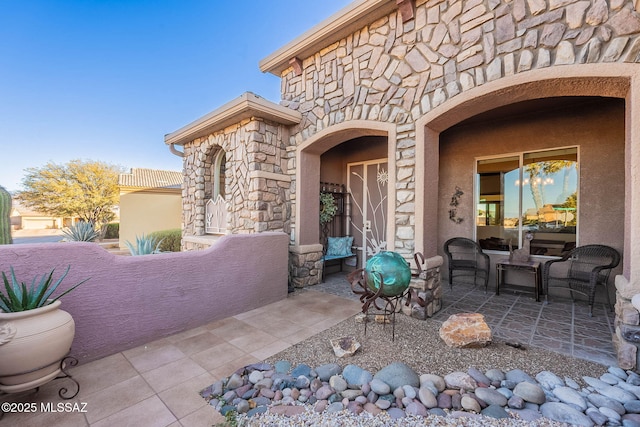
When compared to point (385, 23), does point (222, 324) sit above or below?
below

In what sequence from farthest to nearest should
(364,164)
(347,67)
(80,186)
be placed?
1. (80,186)
2. (364,164)
3. (347,67)

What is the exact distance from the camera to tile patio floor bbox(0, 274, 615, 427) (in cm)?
191

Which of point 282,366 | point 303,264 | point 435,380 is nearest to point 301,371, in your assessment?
point 282,366

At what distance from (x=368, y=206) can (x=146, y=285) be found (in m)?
4.80

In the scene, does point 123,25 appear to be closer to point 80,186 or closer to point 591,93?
point 80,186

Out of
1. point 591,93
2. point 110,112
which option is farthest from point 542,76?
point 110,112

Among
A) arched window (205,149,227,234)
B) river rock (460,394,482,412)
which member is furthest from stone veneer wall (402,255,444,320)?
arched window (205,149,227,234)

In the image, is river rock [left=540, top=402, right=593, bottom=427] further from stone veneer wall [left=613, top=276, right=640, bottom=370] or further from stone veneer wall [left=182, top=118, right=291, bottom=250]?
stone veneer wall [left=182, top=118, right=291, bottom=250]

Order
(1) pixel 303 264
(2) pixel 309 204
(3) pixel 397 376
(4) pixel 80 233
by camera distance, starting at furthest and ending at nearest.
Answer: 1. (4) pixel 80 233
2. (2) pixel 309 204
3. (1) pixel 303 264
4. (3) pixel 397 376

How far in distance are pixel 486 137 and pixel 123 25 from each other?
41.2ft

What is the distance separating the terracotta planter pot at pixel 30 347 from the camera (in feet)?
5.98

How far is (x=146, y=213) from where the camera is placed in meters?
11.9

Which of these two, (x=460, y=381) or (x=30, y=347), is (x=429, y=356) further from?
(x=30, y=347)

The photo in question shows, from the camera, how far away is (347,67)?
15.1 ft
